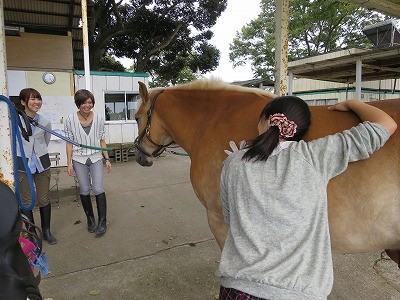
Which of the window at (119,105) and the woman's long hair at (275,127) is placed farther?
the window at (119,105)

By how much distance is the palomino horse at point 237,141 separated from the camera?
1.39 metres

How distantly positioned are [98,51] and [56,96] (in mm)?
6008

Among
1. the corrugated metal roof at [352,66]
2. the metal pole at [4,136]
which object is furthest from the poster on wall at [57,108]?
the corrugated metal roof at [352,66]

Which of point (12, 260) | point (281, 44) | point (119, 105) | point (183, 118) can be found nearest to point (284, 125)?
point (12, 260)

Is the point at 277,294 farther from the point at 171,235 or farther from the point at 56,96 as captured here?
the point at 56,96

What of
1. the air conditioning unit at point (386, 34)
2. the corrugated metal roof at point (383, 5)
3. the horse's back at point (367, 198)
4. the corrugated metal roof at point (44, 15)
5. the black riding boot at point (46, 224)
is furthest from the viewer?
the corrugated metal roof at point (44, 15)

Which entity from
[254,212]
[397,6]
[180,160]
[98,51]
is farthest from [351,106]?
[98,51]

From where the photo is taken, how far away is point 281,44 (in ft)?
10.7

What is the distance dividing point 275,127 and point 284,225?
385mm

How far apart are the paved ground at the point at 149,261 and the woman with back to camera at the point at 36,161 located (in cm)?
45

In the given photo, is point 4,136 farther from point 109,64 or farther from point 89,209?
point 109,64

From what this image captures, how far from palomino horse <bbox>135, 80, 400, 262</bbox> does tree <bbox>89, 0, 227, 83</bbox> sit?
11990 mm

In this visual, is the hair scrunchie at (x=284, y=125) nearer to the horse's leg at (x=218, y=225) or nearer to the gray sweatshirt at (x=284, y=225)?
the gray sweatshirt at (x=284, y=225)

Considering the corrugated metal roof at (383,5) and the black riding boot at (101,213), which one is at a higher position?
the corrugated metal roof at (383,5)
